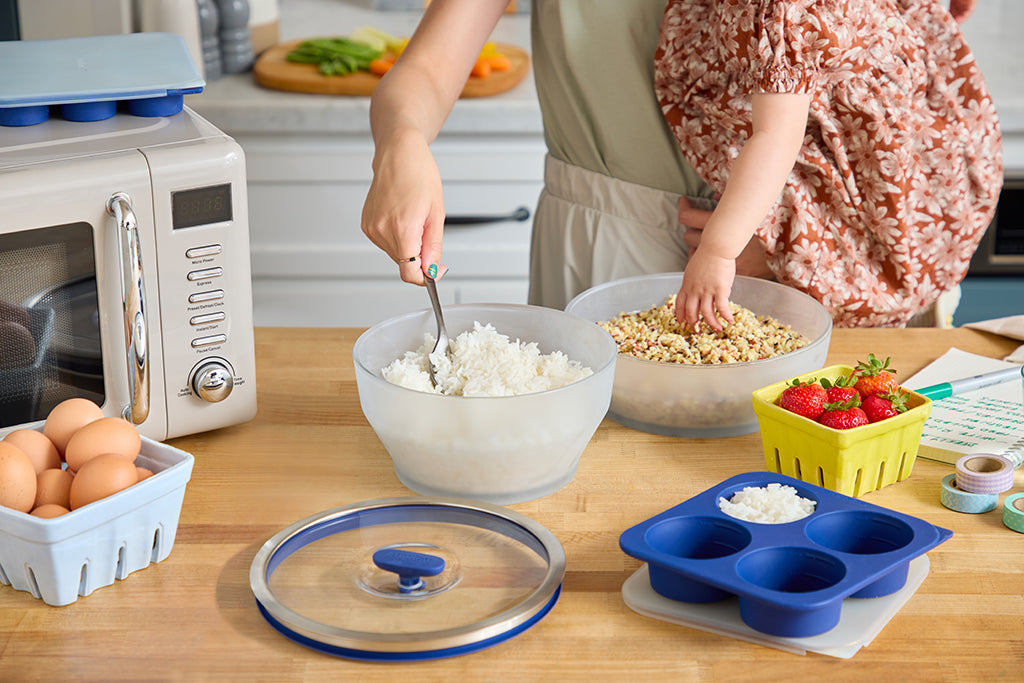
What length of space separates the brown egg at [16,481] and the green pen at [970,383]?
0.79 meters

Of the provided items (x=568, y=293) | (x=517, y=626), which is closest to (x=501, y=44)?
(x=568, y=293)

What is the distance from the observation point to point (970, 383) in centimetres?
103

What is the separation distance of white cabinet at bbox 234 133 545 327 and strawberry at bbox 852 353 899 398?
1.35m

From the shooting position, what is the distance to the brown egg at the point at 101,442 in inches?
30.1

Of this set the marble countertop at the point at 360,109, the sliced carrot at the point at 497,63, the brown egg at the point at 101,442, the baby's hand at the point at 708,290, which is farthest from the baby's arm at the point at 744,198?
the sliced carrot at the point at 497,63

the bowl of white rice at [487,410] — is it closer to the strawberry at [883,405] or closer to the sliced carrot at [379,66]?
the strawberry at [883,405]

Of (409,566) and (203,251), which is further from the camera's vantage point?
(203,251)

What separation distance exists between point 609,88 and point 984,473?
2.18 ft

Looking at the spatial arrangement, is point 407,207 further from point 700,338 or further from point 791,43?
point 791,43

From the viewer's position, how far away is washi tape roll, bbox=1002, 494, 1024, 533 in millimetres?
819

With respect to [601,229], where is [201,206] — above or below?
above

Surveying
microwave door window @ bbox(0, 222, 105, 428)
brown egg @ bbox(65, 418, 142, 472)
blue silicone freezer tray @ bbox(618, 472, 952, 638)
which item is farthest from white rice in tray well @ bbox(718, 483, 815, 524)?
microwave door window @ bbox(0, 222, 105, 428)

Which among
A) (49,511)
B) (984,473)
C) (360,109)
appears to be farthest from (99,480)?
(360,109)

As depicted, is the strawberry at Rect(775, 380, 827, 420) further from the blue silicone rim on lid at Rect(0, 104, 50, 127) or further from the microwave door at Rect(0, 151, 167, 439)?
the blue silicone rim on lid at Rect(0, 104, 50, 127)
